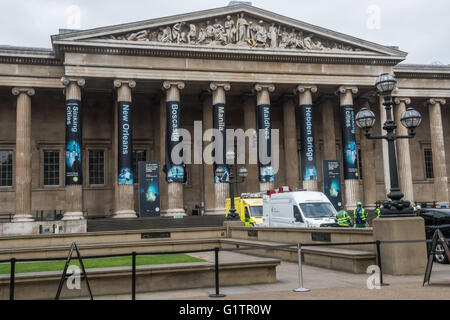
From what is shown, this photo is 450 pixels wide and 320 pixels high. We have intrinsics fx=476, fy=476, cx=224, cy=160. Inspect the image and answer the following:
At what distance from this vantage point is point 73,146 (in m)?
33.3

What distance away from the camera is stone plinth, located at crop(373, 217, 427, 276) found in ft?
42.4

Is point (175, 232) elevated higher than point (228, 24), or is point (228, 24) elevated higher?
point (228, 24)

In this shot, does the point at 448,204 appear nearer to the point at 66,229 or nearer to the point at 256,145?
the point at 256,145

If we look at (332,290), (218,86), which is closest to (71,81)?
(218,86)

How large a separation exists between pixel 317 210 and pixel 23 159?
23.0 m

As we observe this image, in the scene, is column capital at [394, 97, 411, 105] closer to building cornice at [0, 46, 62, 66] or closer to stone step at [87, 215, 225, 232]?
stone step at [87, 215, 225, 232]

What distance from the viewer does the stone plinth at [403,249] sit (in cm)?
Result: 1293

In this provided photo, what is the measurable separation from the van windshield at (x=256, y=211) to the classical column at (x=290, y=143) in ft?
40.8


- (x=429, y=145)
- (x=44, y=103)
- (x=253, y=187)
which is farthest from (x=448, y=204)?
(x=44, y=103)

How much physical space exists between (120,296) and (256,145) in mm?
28254

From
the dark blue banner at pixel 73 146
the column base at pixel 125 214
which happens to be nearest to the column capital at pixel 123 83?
the dark blue banner at pixel 73 146

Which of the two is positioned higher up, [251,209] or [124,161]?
[124,161]

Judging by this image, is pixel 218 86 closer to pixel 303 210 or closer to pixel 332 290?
pixel 303 210

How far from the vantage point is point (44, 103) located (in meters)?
40.9
